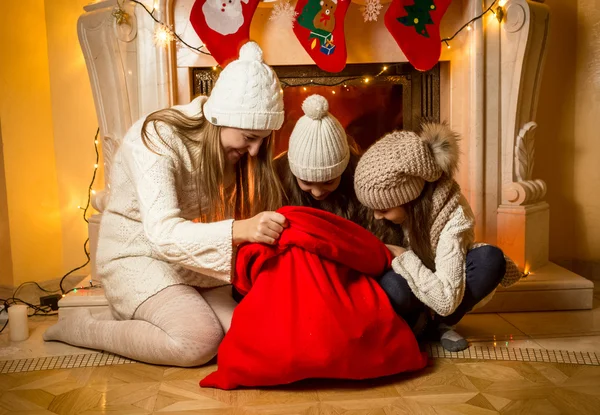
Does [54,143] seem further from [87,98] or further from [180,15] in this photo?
[180,15]

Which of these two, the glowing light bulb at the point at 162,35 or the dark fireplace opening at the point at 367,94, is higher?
the glowing light bulb at the point at 162,35

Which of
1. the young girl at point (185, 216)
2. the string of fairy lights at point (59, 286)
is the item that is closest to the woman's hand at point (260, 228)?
the young girl at point (185, 216)

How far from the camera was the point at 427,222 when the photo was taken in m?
1.56

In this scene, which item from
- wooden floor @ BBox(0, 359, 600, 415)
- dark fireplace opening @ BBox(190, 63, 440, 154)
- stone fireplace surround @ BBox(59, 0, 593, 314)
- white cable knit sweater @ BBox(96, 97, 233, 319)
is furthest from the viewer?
dark fireplace opening @ BBox(190, 63, 440, 154)

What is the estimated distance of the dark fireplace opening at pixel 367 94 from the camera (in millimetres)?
2238

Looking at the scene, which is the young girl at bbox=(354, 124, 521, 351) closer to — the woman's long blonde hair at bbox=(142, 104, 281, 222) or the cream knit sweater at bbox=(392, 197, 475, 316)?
the cream knit sweater at bbox=(392, 197, 475, 316)

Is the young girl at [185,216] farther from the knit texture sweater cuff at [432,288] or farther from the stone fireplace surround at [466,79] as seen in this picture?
the stone fireplace surround at [466,79]

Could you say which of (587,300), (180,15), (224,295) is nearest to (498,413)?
(224,295)

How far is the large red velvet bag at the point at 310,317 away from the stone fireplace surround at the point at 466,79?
2.60ft

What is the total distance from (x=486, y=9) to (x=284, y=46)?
672 mm

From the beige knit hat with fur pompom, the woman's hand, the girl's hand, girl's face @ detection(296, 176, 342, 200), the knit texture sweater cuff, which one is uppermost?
the beige knit hat with fur pompom

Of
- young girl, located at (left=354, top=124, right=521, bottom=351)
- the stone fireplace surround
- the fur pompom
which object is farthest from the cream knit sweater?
the stone fireplace surround

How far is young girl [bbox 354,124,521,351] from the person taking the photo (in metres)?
1.49

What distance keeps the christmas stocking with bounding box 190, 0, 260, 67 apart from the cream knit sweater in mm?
882
